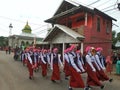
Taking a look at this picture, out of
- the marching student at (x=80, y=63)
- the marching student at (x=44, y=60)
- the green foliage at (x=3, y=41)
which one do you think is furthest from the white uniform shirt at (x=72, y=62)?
the green foliage at (x=3, y=41)

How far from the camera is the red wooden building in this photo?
90.0ft

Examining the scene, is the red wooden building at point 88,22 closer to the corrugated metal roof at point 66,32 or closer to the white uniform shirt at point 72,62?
the corrugated metal roof at point 66,32

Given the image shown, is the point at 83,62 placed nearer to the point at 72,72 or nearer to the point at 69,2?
the point at 72,72

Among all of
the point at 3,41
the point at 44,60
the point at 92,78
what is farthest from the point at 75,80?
the point at 3,41

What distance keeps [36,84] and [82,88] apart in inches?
116

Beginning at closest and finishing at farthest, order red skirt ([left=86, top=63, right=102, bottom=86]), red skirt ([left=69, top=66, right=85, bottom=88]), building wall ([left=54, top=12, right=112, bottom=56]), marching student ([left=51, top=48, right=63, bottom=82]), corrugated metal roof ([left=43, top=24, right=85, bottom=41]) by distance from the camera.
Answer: red skirt ([left=69, top=66, right=85, bottom=88])
red skirt ([left=86, top=63, right=102, bottom=86])
marching student ([left=51, top=48, right=63, bottom=82])
corrugated metal roof ([left=43, top=24, right=85, bottom=41])
building wall ([left=54, top=12, right=112, bottom=56])

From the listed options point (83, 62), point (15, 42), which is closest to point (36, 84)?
point (83, 62)

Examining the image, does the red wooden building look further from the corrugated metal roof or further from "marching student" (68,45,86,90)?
"marching student" (68,45,86,90)

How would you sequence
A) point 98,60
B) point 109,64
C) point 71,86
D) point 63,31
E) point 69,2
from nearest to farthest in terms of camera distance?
1. point 71,86
2. point 98,60
3. point 109,64
4. point 63,31
5. point 69,2

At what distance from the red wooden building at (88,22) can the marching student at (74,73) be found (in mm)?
13481

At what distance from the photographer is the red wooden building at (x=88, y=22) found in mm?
27444

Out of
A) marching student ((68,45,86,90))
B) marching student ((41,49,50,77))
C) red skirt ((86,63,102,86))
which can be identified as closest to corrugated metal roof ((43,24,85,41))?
marching student ((41,49,50,77))

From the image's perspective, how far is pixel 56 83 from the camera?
50.0ft

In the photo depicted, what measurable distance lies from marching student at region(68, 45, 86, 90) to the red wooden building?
1348 centimetres
